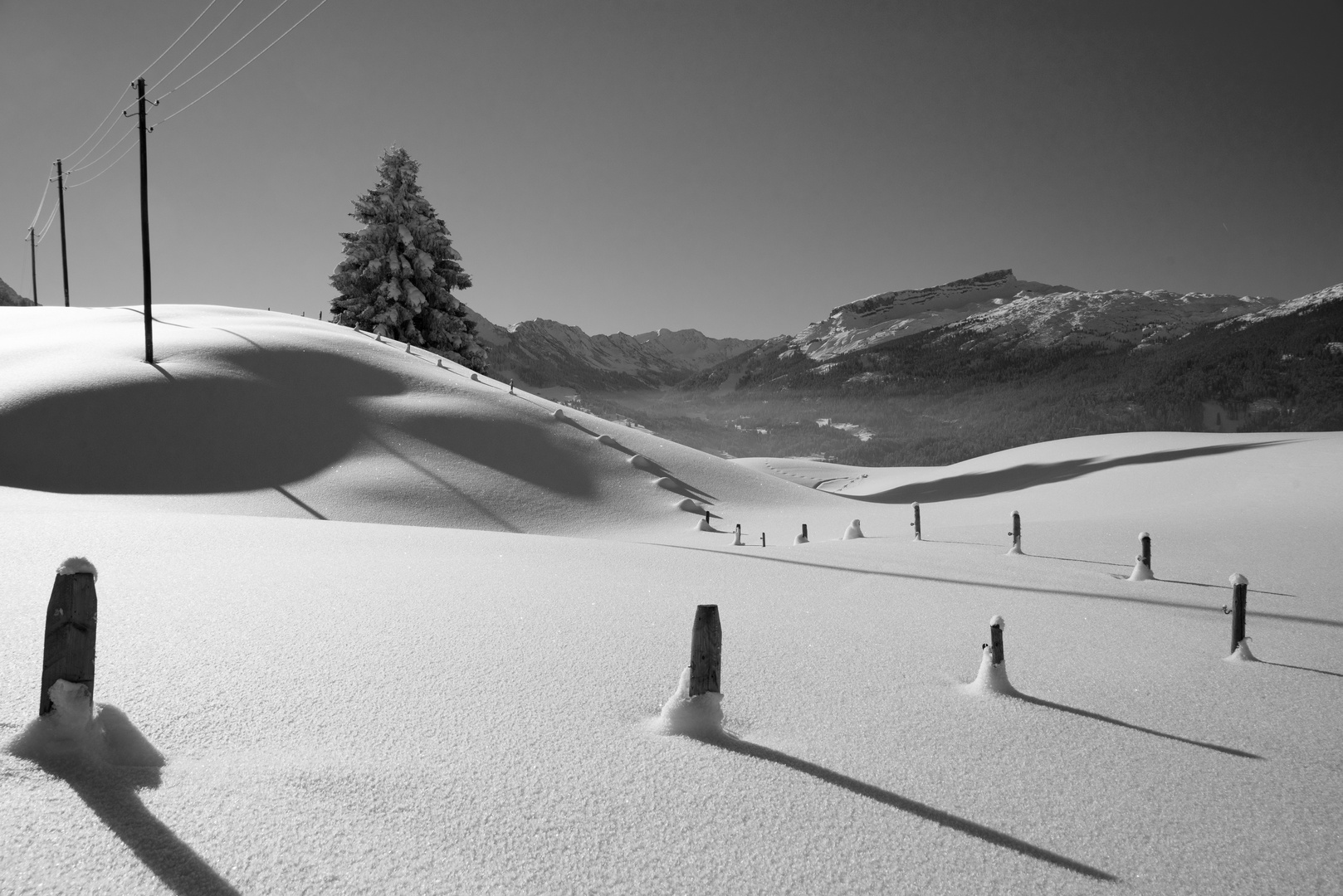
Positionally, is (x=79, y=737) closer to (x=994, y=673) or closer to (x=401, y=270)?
(x=994, y=673)

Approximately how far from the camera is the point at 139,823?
2400 mm

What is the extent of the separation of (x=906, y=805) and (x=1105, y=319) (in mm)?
152037

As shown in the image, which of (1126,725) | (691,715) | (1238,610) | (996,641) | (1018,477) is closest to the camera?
(691,715)

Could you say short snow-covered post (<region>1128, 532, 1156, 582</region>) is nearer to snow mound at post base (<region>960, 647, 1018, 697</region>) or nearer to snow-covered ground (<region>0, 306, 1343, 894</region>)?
snow-covered ground (<region>0, 306, 1343, 894</region>)

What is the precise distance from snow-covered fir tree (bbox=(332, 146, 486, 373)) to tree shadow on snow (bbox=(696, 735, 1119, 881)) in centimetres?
3246

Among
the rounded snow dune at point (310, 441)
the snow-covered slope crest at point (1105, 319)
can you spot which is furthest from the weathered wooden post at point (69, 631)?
the snow-covered slope crest at point (1105, 319)

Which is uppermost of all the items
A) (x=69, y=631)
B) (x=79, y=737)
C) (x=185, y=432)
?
(x=185, y=432)

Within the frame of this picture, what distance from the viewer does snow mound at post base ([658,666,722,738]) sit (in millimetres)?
3525

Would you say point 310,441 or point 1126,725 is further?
point 310,441

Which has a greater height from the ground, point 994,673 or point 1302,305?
point 1302,305

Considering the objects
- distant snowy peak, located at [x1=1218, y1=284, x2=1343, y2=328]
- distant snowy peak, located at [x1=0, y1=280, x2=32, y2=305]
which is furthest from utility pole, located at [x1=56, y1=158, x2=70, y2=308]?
distant snowy peak, located at [x1=1218, y1=284, x2=1343, y2=328]

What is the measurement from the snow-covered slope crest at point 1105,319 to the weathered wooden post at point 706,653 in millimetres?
131887

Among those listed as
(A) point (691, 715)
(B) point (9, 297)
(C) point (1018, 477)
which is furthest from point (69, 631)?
(B) point (9, 297)

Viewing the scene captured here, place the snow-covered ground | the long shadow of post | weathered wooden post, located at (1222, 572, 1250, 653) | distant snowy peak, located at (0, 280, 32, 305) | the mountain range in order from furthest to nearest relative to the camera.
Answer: the mountain range → distant snowy peak, located at (0, 280, 32, 305) → weathered wooden post, located at (1222, 572, 1250, 653) → the snow-covered ground → the long shadow of post
